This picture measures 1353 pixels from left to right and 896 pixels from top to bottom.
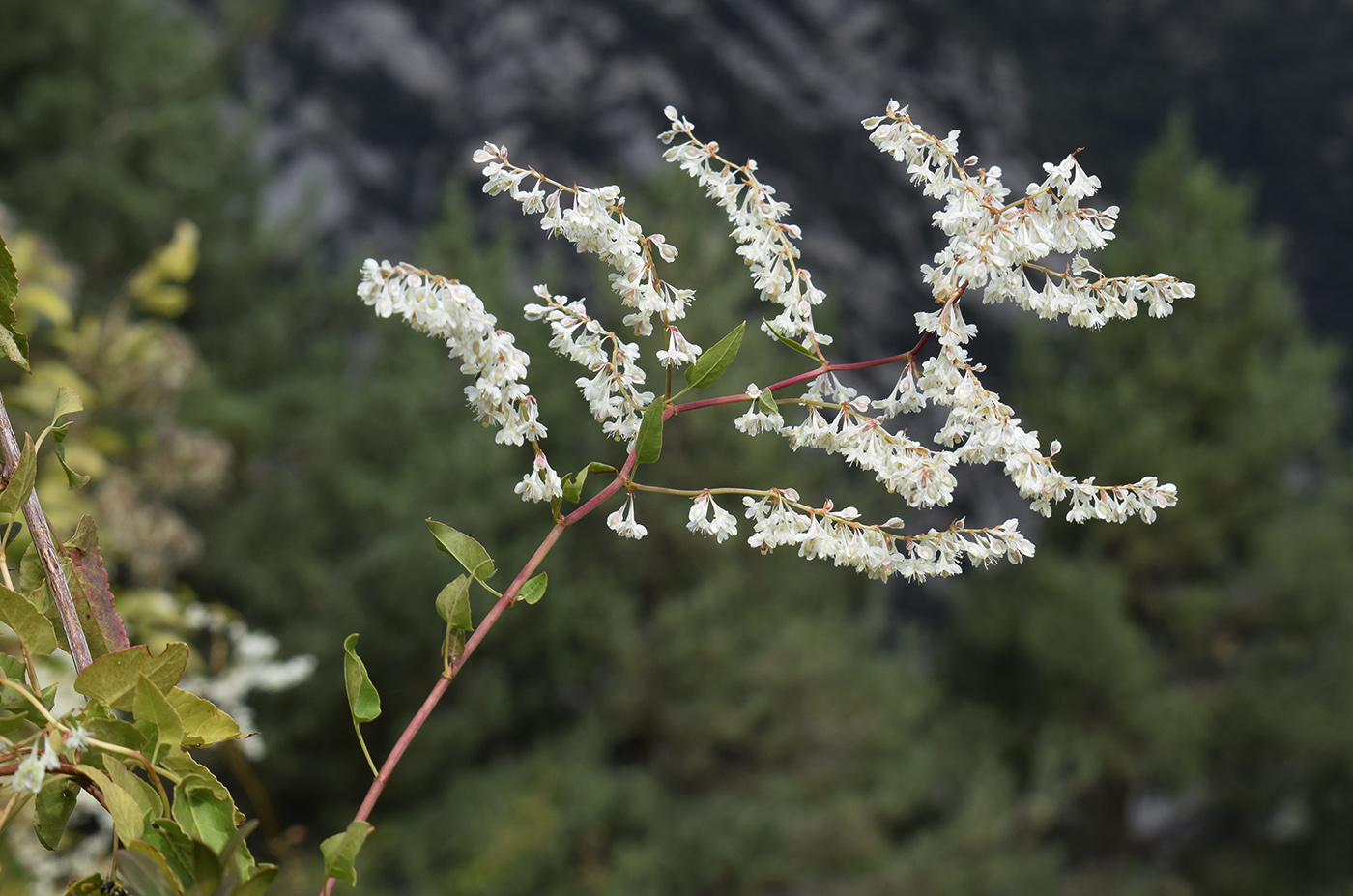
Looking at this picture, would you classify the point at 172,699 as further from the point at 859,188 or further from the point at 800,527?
the point at 859,188

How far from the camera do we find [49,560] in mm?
406

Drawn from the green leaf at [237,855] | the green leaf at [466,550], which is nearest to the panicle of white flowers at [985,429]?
the green leaf at [466,550]

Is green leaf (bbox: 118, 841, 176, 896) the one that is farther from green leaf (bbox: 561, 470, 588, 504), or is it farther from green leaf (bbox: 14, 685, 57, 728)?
green leaf (bbox: 561, 470, 588, 504)

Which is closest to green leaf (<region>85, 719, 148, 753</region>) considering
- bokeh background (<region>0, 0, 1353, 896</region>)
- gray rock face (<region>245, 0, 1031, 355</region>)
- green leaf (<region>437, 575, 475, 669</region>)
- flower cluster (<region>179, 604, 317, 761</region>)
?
green leaf (<region>437, 575, 475, 669</region>)

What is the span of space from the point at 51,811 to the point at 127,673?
0.07 meters

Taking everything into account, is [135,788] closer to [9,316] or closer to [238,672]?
[9,316]

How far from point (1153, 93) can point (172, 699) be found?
35.4ft

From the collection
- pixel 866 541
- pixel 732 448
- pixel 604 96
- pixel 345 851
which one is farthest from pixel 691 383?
pixel 604 96

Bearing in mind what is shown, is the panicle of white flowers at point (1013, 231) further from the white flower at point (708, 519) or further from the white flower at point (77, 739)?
the white flower at point (77, 739)

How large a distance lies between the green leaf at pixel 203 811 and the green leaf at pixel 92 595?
0.08 m

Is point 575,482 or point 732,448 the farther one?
point 732,448

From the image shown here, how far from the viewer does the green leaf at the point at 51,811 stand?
1.27 ft

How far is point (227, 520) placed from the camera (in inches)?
165

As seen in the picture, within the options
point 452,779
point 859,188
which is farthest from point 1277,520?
point 452,779
